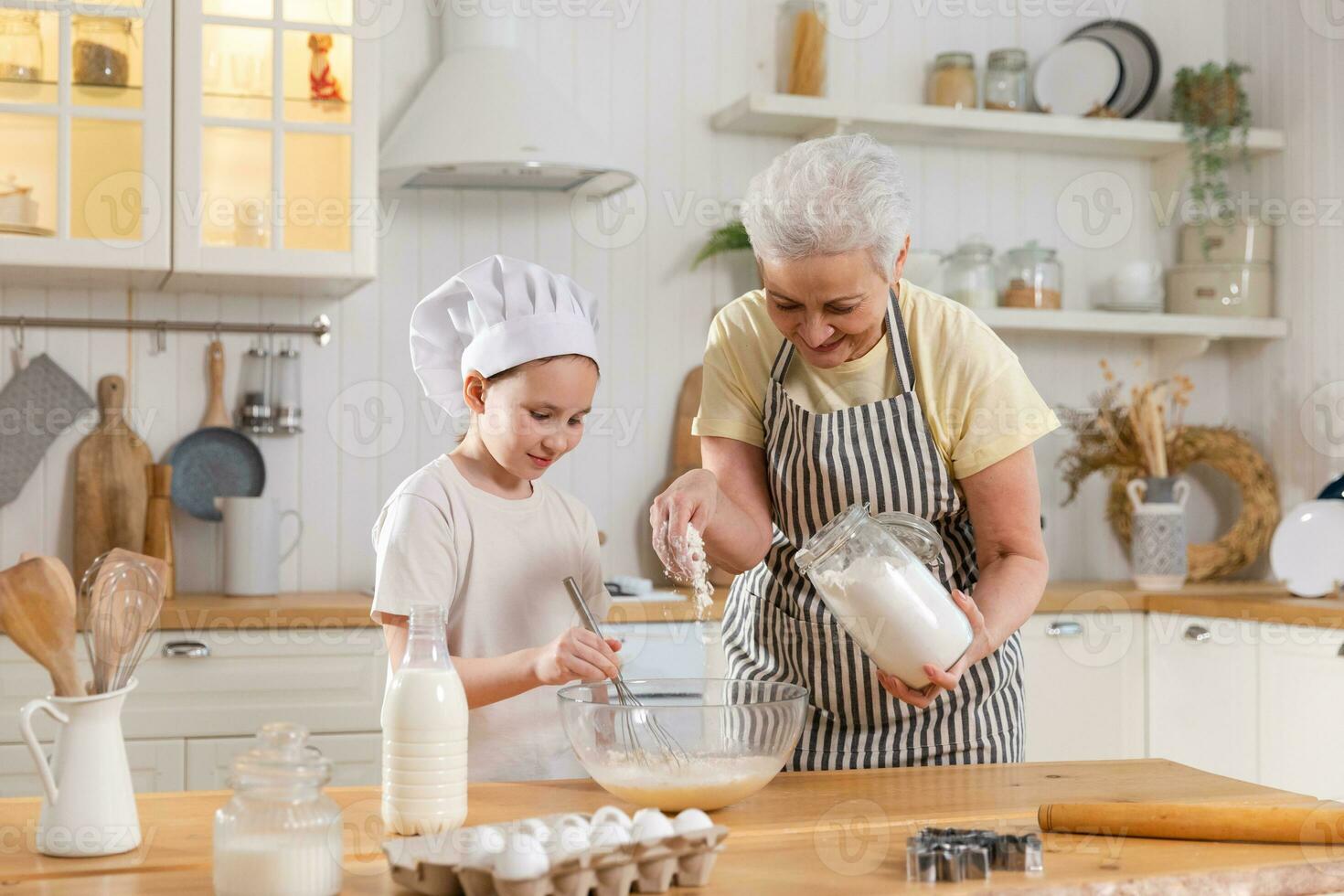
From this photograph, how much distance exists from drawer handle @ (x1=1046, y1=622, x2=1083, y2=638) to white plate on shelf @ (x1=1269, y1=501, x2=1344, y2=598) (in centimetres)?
44

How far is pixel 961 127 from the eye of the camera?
3.23 metres

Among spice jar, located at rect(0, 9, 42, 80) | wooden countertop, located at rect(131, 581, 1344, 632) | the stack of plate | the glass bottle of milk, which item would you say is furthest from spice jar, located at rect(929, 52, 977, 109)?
the glass bottle of milk

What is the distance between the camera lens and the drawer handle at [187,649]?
8.25 feet

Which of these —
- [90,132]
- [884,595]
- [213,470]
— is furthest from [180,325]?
[884,595]

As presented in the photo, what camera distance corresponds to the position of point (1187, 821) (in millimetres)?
1114

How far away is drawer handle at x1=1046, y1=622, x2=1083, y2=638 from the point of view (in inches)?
116

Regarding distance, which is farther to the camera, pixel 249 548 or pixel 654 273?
pixel 654 273

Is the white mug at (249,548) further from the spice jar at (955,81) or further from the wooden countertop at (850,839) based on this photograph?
the spice jar at (955,81)

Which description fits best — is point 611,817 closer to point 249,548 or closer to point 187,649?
point 187,649

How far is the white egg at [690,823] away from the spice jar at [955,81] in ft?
8.69

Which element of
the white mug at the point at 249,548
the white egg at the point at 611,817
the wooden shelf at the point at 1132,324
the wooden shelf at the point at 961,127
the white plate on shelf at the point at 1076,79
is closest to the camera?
the white egg at the point at 611,817

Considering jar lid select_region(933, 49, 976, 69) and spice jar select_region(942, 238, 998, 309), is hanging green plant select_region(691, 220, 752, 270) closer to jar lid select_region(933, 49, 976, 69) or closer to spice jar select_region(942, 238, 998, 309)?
spice jar select_region(942, 238, 998, 309)

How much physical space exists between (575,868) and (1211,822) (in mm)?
549

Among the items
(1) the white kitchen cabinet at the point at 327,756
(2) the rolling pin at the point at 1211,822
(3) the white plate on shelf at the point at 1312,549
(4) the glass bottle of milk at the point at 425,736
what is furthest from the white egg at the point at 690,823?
(3) the white plate on shelf at the point at 1312,549
